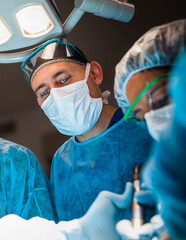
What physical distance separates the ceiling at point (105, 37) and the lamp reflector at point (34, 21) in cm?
73

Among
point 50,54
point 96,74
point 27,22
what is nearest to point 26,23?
point 27,22

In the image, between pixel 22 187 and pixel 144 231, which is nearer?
pixel 144 231

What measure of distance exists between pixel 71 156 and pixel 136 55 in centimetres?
85

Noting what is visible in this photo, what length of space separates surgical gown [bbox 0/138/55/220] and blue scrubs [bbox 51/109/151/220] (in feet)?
0.27

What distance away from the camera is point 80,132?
61.9 inches

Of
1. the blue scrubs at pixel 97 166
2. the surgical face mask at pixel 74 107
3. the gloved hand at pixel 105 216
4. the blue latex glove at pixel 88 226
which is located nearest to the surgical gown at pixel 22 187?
the blue scrubs at pixel 97 166

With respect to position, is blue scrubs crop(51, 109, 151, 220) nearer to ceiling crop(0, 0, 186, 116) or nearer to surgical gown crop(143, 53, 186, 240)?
surgical gown crop(143, 53, 186, 240)

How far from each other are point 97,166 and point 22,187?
46cm

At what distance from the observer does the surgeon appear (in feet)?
1.74

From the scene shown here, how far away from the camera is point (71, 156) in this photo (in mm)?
1629

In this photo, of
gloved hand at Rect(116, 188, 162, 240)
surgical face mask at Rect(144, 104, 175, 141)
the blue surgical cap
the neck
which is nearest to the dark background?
the neck

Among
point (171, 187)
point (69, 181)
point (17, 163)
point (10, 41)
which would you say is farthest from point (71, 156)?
point (171, 187)

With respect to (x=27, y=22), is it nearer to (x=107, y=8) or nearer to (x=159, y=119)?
(x=107, y=8)

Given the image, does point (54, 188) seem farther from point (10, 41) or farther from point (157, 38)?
point (157, 38)
